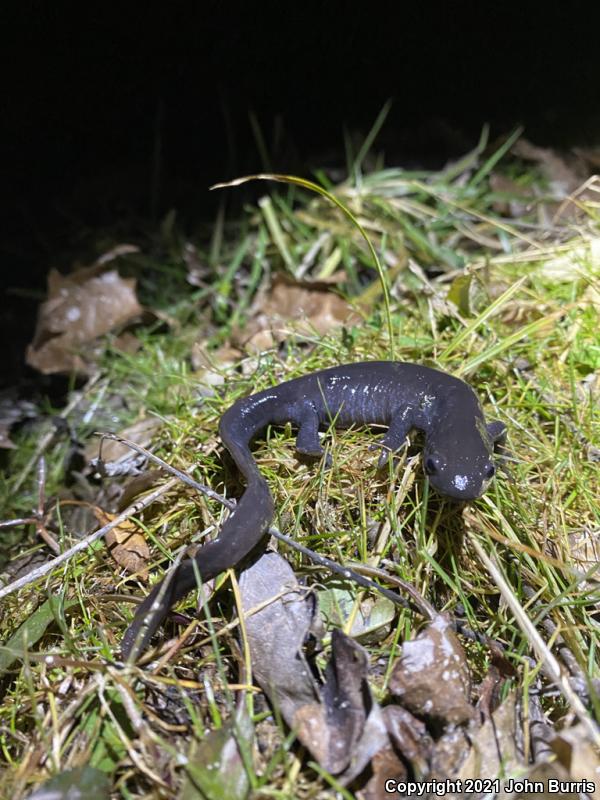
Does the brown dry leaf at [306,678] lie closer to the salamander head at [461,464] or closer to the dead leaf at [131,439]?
the salamander head at [461,464]

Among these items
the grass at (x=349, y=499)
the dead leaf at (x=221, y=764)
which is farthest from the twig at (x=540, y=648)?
the dead leaf at (x=221, y=764)

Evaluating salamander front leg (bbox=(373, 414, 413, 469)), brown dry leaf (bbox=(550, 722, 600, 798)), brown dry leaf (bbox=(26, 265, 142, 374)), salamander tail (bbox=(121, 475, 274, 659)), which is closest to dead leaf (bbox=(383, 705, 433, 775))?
brown dry leaf (bbox=(550, 722, 600, 798))

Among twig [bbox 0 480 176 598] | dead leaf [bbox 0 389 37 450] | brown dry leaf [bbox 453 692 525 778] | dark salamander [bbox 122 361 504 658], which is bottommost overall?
brown dry leaf [bbox 453 692 525 778]

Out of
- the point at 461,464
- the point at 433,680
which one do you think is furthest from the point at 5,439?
the point at 433,680

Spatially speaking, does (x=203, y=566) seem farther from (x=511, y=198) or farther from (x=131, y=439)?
(x=511, y=198)

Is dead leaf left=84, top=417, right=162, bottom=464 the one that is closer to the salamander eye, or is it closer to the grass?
the grass

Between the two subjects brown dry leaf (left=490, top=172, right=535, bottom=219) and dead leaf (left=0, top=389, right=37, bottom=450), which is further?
brown dry leaf (left=490, top=172, right=535, bottom=219)

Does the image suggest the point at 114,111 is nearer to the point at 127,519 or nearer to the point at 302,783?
the point at 127,519
